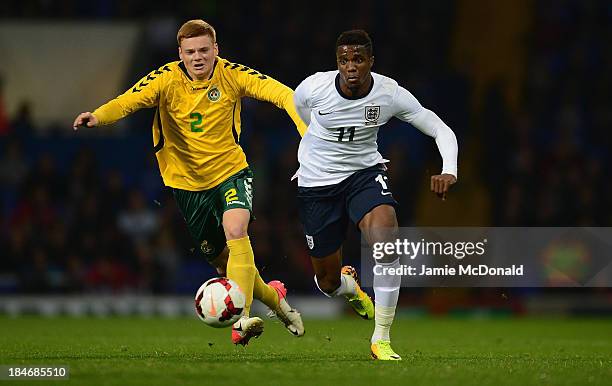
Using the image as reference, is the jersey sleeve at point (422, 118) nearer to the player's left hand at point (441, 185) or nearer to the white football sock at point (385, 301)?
the player's left hand at point (441, 185)

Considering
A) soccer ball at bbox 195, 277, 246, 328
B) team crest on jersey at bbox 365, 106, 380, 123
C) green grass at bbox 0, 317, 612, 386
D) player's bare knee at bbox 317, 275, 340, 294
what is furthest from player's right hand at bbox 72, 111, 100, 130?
player's bare knee at bbox 317, 275, 340, 294

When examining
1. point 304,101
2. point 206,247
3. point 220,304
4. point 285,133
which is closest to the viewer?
point 220,304

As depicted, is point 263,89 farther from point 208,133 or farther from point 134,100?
point 134,100

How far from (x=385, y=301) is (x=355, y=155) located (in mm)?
1070

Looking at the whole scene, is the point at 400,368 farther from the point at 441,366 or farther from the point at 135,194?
the point at 135,194

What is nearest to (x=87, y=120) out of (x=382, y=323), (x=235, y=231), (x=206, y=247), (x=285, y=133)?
(x=235, y=231)

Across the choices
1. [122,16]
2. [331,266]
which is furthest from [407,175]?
[331,266]

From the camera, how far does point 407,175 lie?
1712 cm

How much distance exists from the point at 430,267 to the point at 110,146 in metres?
4.84

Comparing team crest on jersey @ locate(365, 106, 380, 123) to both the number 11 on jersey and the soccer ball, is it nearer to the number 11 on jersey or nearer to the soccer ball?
the number 11 on jersey

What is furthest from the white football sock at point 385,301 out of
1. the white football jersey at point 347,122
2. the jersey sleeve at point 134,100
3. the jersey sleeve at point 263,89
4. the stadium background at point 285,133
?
the stadium background at point 285,133

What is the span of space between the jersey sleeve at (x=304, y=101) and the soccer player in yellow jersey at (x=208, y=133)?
5 cm

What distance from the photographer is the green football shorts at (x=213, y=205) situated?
9133 mm

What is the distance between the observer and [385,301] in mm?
8617
